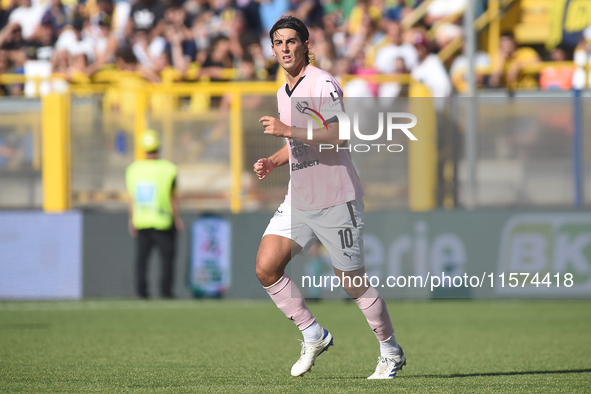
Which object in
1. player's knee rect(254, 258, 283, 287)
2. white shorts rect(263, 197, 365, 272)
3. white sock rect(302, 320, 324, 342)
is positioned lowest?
white sock rect(302, 320, 324, 342)

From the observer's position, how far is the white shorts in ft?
17.8

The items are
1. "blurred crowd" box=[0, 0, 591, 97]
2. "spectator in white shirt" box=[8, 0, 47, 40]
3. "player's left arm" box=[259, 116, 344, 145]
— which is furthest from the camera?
"spectator in white shirt" box=[8, 0, 47, 40]

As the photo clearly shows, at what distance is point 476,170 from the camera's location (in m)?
11.6

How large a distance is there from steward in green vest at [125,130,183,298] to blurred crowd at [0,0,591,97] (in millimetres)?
2213

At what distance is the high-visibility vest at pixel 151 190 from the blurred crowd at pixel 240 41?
88.7 inches

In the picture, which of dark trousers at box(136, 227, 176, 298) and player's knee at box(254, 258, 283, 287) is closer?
player's knee at box(254, 258, 283, 287)

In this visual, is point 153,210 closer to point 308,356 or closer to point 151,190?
point 151,190

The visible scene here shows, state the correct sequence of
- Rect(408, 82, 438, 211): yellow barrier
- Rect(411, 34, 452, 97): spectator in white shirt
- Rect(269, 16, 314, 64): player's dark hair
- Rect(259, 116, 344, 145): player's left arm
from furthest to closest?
Rect(411, 34, 452, 97): spectator in white shirt, Rect(408, 82, 438, 211): yellow barrier, Rect(269, 16, 314, 64): player's dark hair, Rect(259, 116, 344, 145): player's left arm

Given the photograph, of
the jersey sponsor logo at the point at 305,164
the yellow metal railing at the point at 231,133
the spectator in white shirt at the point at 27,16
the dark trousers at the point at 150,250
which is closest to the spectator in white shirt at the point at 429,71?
the yellow metal railing at the point at 231,133

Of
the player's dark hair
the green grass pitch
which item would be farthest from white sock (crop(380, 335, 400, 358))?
the player's dark hair

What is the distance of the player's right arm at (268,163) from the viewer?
17.6ft

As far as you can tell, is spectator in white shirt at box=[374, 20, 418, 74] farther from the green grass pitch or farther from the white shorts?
the white shorts

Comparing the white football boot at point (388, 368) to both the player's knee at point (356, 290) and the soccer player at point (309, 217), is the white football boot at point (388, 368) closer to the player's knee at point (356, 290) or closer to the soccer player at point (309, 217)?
the soccer player at point (309, 217)

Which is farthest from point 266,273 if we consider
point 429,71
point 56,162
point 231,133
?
point 429,71
